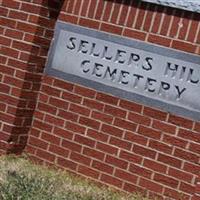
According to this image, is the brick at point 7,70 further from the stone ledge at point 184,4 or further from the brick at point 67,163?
the stone ledge at point 184,4

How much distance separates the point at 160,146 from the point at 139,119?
1.00 feet

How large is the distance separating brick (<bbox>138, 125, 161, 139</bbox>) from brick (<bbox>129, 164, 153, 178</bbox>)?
292 millimetres

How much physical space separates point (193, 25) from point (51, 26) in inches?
58.3

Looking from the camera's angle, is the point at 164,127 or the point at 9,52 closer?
the point at 164,127

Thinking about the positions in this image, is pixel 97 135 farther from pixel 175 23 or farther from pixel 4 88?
pixel 175 23

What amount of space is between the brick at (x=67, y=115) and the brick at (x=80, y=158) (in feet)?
1.06

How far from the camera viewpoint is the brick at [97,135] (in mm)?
5965

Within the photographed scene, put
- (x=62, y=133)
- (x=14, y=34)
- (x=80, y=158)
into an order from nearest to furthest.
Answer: (x=80, y=158) < (x=62, y=133) < (x=14, y=34)

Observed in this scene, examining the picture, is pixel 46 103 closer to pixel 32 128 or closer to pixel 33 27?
pixel 32 128

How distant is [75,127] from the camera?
20.2ft

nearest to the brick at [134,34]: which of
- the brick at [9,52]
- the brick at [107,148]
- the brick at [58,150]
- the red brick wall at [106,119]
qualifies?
the red brick wall at [106,119]

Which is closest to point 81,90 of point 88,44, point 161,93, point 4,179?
point 88,44

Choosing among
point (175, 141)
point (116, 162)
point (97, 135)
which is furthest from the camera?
point (97, 135)

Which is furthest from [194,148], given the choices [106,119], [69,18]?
[69,18]
